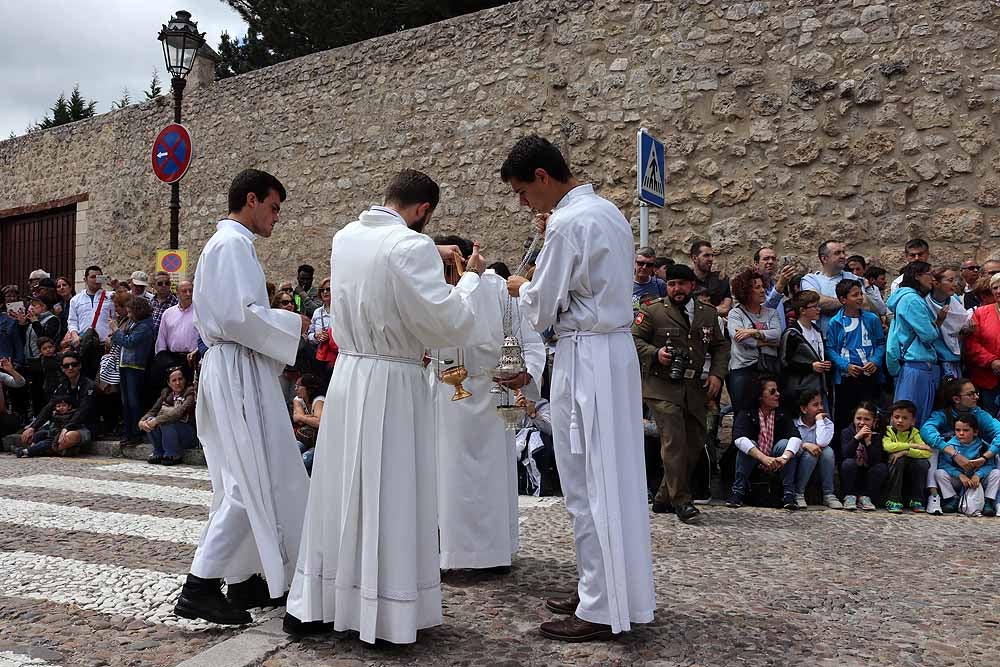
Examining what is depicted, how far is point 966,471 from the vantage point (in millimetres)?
6598

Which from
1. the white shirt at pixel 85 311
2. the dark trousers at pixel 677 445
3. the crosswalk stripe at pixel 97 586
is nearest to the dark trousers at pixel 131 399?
the white shirt at pixel 85 311

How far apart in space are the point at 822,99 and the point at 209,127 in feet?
34.4

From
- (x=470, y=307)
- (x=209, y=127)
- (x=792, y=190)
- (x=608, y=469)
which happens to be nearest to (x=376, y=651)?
(x=608, y=469)

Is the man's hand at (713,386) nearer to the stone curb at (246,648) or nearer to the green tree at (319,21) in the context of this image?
the stone curb at (246,648)

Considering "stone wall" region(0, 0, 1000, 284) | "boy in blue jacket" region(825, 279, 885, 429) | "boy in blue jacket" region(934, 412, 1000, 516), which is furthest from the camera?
"stone wall" region(0, 0, 1000, 284)

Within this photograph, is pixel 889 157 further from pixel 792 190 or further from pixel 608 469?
pixel 608 469

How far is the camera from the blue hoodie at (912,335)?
23.2ft

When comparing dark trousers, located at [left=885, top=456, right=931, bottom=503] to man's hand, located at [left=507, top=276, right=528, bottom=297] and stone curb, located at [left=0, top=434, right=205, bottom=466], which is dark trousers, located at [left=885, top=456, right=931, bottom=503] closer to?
man's hand, located at [left=507, top=276, right=528, bottom=297]

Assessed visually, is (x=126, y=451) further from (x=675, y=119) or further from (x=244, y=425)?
(x=675, y=119)

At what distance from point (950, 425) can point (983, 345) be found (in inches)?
30.2

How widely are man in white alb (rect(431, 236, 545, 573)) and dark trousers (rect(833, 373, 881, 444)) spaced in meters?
3.63

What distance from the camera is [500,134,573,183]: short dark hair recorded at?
149 inches

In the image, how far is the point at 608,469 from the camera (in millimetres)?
3561

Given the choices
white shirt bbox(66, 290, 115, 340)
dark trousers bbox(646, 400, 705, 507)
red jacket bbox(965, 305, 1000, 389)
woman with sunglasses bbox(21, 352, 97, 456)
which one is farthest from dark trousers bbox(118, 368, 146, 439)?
red jacket bbox(965, 305, 1000, 389)
